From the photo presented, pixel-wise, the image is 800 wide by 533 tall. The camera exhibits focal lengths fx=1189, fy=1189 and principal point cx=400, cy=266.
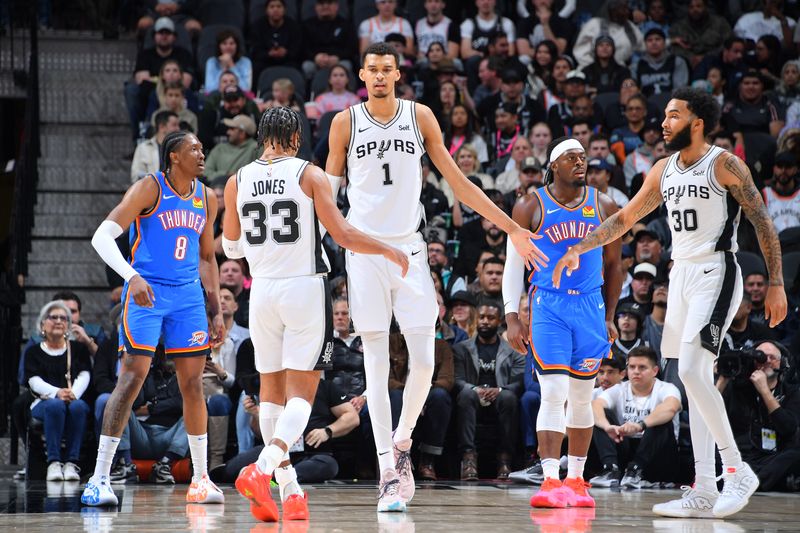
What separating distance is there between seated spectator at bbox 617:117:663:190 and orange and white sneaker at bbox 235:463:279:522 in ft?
26.0

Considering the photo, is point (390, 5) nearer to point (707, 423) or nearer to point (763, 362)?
point (763, 362)

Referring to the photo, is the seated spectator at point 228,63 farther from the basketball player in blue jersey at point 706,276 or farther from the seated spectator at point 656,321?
the basketball player in blue jersey at point 706,276

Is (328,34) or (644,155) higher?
(328,34)

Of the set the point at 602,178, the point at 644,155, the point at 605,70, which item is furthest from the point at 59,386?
the point at 605,70

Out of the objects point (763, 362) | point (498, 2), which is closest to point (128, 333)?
point (763, 362)

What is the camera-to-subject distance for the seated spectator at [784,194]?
1220cm

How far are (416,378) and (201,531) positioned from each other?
5.23 feet

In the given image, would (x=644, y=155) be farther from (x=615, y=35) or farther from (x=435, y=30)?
(x=435, y=30)

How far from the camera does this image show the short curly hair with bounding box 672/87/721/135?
686cm

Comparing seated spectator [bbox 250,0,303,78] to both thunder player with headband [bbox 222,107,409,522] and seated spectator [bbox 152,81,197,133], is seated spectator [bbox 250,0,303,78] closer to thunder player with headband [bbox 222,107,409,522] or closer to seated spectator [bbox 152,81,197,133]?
seated spectator [bbox 152,81,197,133]

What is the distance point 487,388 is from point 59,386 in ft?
11.6

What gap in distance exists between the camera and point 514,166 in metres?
12.8

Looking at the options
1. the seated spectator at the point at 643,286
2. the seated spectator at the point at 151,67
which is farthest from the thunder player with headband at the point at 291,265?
the seated spectator at the point at 151,67

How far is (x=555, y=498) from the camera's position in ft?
22.4
